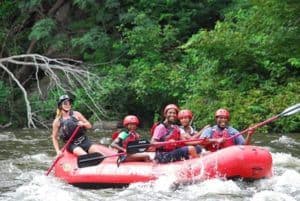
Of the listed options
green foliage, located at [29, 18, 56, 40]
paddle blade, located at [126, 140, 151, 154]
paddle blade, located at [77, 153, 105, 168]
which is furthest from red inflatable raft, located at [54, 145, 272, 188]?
green foliage, located at [29, 18, 56, 40]

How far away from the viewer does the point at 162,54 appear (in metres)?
17.4

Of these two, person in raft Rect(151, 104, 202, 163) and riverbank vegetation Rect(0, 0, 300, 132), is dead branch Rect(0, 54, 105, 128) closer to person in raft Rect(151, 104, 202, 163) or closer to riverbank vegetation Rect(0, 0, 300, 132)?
riverbank vegetation Rect(0, 0, 300, 132)

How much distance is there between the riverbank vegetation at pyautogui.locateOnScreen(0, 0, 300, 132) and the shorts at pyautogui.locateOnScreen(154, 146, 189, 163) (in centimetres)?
542

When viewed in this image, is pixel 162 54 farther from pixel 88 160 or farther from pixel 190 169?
pixel 190 169

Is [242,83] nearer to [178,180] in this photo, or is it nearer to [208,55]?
[208,55]

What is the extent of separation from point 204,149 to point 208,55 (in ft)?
21.5

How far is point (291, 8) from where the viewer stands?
41.5ft

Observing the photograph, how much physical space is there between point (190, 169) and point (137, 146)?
83cm

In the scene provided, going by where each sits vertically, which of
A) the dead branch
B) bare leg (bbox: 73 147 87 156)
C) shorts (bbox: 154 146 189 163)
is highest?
the dead branch

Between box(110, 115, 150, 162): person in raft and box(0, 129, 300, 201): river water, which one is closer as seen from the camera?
box(0, 129, 300, 201): river water

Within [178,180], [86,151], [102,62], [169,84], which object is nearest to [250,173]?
[178,180]

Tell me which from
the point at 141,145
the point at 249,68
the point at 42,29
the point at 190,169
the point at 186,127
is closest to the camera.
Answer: the point at 190,169

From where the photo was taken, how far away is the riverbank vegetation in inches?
543

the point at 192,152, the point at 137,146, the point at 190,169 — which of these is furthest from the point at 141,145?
the point at 190,169
